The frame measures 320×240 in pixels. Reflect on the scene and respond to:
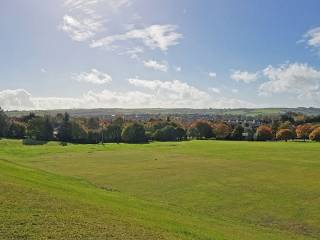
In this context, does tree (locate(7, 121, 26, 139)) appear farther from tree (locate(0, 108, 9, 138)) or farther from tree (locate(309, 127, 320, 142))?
tree (locate(309, 127, 320, 142))

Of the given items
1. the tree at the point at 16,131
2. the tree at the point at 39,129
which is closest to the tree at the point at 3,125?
the tree at the point at 16,131

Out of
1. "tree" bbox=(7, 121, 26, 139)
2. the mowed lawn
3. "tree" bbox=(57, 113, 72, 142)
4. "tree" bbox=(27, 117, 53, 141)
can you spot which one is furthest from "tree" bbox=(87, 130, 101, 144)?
the mowed lawn

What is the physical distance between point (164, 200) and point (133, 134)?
136977 millimetres

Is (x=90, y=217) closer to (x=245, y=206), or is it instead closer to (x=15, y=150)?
(x=245, y=206)

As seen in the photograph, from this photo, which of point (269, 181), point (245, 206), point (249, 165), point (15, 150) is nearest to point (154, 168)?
point (249, 165)

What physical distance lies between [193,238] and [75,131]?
162946 mm

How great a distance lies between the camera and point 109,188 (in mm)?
62219

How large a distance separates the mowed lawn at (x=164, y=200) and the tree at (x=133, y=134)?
87.8m

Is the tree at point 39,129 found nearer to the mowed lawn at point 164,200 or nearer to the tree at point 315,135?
the mowed lawn at point 164,200

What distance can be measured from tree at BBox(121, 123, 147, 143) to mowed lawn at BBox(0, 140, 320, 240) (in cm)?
8785

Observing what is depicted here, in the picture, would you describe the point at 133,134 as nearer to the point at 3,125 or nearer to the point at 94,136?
the point at 94,136

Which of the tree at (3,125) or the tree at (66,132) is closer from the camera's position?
the tree at (3,125)

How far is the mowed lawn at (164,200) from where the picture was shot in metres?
27.4

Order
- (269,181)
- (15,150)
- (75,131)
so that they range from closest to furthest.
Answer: (269,181) → (15,150) → (75,131)
